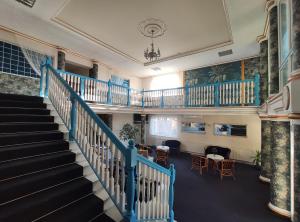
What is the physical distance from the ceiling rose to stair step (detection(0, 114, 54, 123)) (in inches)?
171

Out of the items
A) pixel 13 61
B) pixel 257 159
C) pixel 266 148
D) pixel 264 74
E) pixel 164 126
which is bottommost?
pixel 257 159

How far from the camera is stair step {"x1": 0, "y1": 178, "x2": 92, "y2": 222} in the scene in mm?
1762

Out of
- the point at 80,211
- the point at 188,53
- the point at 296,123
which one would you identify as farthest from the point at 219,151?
the point at 80,211

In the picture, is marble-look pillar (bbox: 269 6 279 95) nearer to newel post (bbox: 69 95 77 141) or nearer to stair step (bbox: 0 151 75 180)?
newel post (bbox: 69 95 77 141)

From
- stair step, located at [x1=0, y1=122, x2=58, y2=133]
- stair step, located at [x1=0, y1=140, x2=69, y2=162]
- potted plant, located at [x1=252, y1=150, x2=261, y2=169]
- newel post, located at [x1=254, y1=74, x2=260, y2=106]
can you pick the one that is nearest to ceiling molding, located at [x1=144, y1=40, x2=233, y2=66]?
newel post, located at [x1=254, y1=74, x2=260, y2=106]

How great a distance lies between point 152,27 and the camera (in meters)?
5.80

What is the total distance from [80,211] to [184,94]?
6.53 m

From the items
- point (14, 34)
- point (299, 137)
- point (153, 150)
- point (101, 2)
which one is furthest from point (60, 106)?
point (153, 150)

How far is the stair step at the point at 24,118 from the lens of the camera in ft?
9.80

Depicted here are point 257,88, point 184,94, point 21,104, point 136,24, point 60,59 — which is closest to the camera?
point 21,104

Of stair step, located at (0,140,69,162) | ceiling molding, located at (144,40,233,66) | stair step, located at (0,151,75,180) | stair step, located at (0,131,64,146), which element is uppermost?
ceiling molding, located at (144,40,233,66)

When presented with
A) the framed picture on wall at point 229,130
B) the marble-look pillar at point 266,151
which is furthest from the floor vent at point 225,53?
the framed picture on wall at point 229,130

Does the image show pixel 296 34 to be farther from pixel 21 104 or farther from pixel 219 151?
pixel 219 151

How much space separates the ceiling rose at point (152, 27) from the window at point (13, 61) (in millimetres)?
4841
